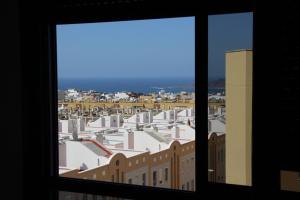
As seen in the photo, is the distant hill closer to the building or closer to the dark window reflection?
the building

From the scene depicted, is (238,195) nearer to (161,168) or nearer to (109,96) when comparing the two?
(161,168)

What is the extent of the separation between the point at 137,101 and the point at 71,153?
579mm

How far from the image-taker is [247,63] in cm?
196

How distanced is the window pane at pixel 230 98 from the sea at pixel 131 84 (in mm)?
146

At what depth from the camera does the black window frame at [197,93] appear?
6.36ft

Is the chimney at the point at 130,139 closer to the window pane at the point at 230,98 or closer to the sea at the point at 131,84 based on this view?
the sea at the point at 131,84

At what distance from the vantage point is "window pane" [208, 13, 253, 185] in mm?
1978

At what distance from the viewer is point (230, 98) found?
2025 mm

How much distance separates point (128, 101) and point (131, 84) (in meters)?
0.10

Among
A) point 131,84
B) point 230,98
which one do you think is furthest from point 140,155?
point 230,98

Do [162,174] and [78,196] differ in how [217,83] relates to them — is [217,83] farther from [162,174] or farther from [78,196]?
[78,196]
